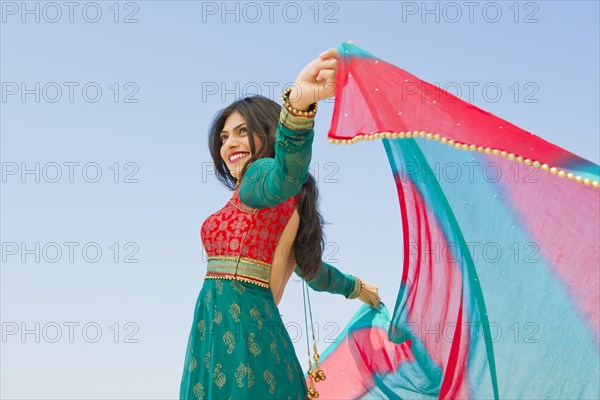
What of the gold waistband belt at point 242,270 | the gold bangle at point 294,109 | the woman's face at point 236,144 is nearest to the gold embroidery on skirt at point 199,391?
the gold waistband belt at point 242,270

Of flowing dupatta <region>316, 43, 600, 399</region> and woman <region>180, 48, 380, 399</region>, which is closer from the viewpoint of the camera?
flowing dupatta <region>316, 43, 600, 399</region>

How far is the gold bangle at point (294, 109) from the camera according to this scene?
8.20ft

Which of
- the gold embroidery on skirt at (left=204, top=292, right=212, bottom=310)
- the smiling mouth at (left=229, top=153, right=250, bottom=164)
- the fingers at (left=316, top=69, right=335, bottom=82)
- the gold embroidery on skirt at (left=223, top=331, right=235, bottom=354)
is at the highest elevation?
the fingers at (left=316, top=69, right=335, bottom=82)

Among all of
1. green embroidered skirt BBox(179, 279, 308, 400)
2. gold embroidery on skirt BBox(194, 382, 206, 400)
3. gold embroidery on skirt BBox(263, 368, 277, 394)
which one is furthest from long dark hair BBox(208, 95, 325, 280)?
gold embroidery on skirt BBox(194, 382, 206, 400)

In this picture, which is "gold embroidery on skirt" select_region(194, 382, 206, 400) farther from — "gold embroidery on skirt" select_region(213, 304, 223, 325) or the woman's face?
the woman's face

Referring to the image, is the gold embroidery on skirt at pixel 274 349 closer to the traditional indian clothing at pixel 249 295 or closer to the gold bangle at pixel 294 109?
the traditional indian clothing at pixel 249 295

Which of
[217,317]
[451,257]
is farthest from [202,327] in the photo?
[451,257]

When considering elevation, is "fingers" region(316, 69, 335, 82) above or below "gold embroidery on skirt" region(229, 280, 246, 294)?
above

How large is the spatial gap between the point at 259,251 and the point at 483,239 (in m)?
0.74

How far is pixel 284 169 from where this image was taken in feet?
8.45

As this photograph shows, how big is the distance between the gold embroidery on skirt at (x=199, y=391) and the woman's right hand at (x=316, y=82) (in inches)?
36.6

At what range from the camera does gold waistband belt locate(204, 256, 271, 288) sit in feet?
9.16

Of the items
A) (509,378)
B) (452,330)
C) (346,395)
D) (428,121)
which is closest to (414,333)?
(452,330)

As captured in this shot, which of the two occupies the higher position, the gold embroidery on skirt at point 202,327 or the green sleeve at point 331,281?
the green sleeve at point 331,281
